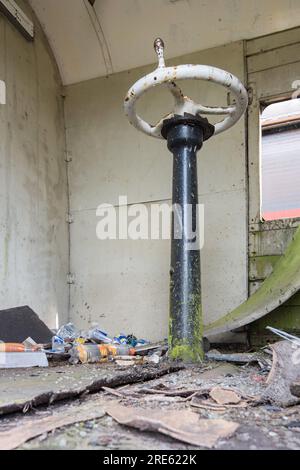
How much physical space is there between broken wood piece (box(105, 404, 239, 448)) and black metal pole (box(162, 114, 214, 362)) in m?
0.94

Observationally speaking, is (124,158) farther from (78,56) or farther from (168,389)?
(168,389)

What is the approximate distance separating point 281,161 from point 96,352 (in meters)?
2.90

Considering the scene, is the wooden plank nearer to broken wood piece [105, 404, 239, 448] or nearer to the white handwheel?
broken wood piece [105, 404, 239, 448]

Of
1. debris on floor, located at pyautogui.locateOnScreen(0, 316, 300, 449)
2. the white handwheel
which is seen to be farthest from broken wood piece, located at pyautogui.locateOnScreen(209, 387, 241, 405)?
the white handwheel

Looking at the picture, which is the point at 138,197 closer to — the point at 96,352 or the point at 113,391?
the point at 96,352

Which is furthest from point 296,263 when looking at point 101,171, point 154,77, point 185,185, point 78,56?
point 78,56

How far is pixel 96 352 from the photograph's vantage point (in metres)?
2.41

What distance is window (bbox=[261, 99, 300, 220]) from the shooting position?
165 inches

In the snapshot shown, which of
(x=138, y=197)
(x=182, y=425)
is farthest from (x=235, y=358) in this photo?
(x=138, y=197)

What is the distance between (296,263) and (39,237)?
196 cm

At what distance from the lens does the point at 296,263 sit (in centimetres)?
258

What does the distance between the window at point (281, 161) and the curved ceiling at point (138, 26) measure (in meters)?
0.98

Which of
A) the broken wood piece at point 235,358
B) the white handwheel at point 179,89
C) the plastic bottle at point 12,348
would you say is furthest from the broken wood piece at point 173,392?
the white handwheel at point 179,89
